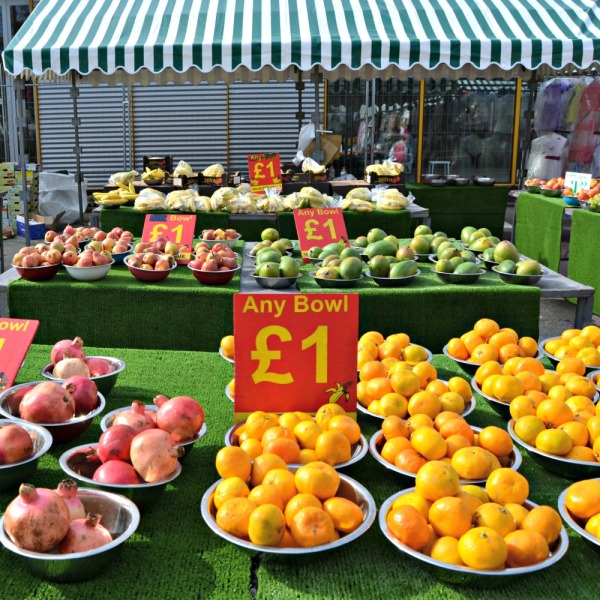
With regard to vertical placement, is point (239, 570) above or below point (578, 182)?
below

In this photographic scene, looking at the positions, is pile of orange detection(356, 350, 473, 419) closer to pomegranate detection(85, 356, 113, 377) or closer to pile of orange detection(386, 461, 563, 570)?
pile of orange detection(386, 461, 563, 570)

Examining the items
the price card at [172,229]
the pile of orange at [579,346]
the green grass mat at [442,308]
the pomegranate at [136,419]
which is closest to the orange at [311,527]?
the pomegranate at [136,419]

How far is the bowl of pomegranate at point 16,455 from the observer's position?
4.93 feet

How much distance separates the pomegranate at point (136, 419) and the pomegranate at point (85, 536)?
0.31m

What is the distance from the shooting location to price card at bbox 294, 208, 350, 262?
4.20 metres

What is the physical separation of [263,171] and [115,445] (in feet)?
17.0

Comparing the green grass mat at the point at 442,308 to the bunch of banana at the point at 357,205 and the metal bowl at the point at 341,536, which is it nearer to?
the metal bowl at the point at 341,536

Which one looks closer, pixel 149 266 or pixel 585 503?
pixel 585 503

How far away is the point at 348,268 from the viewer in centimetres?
350

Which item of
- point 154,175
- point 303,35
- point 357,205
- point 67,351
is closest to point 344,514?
point 67,351

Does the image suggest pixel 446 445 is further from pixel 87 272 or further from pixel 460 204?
pixel 460 204

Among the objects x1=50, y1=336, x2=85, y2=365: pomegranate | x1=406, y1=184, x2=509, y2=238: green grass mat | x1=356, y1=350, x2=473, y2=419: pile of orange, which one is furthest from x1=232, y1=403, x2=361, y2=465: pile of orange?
x1=406, y1=184, x2=509, y2=238: green grass mat

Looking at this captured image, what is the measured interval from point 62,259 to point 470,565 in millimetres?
2898

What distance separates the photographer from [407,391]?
202 centimetres
